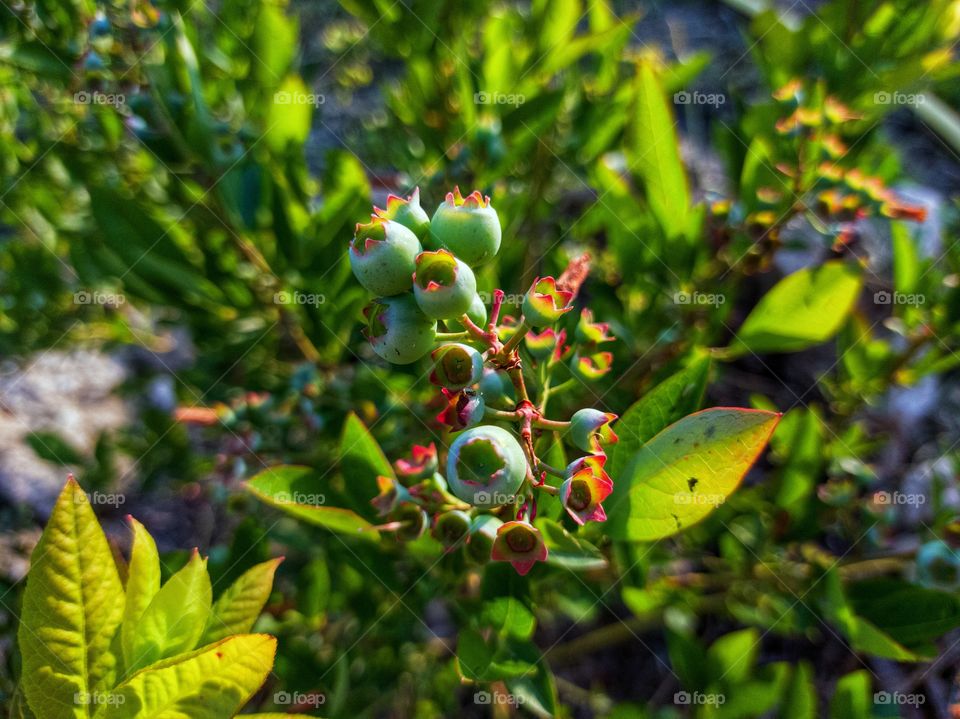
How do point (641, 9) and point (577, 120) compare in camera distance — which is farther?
point (641, 9)

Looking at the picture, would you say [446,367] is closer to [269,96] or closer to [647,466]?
[647,466]

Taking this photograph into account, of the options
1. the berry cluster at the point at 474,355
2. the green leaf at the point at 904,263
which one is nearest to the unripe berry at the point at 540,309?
the berry cluster at the point at 474,355

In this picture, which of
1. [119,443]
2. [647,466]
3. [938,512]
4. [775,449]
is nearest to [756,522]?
[775,449]
